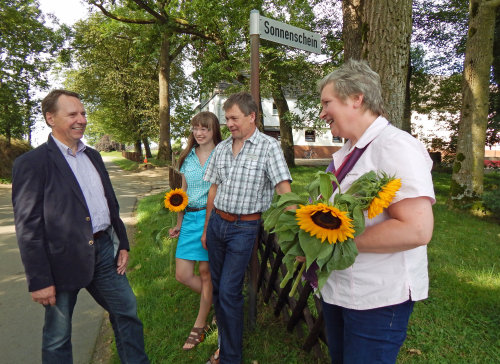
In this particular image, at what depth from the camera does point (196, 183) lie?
9.83 feet

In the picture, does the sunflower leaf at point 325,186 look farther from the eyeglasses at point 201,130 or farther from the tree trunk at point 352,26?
the tree trunk at point 352,26

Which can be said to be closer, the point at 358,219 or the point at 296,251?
the point at 358,219

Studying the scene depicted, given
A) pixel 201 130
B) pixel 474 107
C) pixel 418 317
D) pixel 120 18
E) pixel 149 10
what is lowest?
pixel 418 317

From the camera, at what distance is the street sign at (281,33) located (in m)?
2.75

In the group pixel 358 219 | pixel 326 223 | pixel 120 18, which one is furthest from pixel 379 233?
pixel 120 18

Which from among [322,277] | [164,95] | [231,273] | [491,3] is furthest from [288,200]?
[164,95]

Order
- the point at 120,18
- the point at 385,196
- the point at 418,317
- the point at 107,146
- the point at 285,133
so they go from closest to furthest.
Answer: the point at 385,196, the point at 418,317, the point at 120,18, the point at 285,133, the point at 107,146

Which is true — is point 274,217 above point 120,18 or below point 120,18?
below

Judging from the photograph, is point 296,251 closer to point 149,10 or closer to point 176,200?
point 176,200

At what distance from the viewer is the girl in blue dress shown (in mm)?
2947

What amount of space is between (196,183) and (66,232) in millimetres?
1201

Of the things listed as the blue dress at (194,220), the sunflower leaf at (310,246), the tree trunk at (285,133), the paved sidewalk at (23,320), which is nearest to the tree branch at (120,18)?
the tree trunk at (285,133)

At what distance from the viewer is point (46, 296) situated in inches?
76.0

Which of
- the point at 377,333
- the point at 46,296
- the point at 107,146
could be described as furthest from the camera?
the point at 107,146
